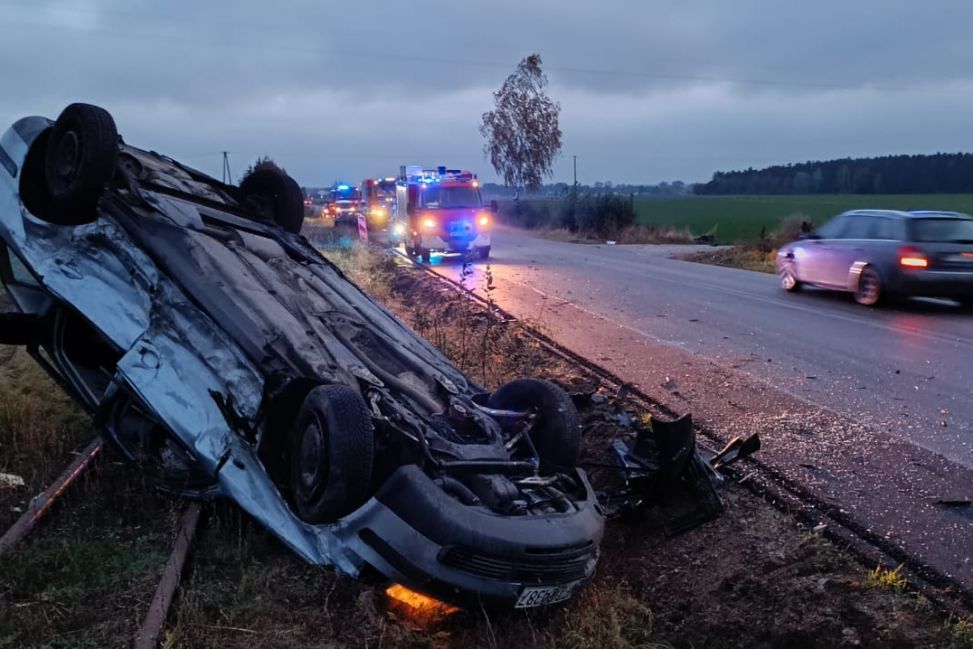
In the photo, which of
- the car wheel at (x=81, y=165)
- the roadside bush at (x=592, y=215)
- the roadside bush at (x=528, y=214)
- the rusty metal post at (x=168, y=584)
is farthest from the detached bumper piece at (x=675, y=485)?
the roadside bush at (x=528, y=214)

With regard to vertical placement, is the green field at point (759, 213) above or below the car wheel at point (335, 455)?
below

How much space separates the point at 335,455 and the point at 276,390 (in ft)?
2.41

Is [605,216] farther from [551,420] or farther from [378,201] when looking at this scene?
[551,420]

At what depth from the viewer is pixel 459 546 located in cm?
361

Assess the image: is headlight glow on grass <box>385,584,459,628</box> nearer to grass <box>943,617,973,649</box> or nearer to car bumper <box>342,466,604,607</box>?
car bumper <box>342,466,604,607</box>

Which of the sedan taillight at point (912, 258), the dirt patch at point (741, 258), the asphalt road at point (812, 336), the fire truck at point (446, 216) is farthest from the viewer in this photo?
the fire truck at point (446, 216)

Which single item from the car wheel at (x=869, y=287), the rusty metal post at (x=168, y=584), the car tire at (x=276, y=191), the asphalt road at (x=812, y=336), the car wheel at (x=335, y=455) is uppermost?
the car tire at (x=276, y=191)

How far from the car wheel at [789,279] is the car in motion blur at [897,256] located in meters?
0.51

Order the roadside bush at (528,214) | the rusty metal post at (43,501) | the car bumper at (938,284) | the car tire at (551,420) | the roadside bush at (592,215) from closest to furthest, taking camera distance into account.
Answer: the rusty metal post at (43,501) → the car tire at (551,420) → the car bumper at (938,284) → the roadside bush at (592,215) → the roadside bush at (528,214)

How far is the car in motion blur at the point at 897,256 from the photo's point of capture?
1265 centimetres

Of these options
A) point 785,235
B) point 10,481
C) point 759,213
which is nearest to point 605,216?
point 785,235

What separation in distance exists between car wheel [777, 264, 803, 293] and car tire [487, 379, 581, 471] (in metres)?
11.6

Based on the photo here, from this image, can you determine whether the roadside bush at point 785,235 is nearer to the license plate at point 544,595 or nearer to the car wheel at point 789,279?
the car wheel at point 789,279

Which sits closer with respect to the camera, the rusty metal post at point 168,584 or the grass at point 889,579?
the rusty metal post at point 168,584
